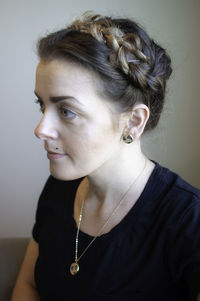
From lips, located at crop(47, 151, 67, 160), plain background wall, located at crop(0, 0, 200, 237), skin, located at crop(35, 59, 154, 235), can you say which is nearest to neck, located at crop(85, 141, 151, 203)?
skin, located at crop(35, 59, 154, 235)

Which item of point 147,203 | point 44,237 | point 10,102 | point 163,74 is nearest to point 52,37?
point 163,74

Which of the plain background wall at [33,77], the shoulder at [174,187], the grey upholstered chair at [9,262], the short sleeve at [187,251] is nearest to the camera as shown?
the short sleeve at [187,251]

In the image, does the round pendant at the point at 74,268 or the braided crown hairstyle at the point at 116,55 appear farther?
the round pendant at the point at 74,268

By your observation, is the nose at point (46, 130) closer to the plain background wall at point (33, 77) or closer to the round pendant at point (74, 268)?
the round pendant at point (74, 268)

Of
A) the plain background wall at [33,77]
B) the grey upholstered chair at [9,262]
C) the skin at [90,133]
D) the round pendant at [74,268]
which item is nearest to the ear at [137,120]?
the skin at [90,133]

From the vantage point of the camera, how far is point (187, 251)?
0.69 metres

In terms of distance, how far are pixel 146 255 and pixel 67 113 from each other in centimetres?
38

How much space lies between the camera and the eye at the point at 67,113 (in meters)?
0.74

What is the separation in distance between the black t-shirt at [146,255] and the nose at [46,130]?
0.90ft

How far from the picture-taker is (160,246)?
742mm

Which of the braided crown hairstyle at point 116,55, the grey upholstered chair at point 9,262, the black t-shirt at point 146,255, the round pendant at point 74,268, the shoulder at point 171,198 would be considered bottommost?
the grey upholstered chair at point 9,262

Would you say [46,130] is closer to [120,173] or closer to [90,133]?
[90,133]

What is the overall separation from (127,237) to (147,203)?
98 mm

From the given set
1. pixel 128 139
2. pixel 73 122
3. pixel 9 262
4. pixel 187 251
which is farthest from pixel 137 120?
pixel 9 262
